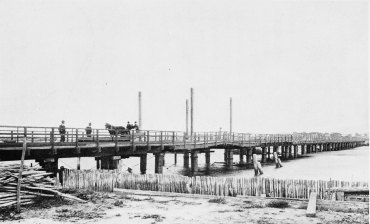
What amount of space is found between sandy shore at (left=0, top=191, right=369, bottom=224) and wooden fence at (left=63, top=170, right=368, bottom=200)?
65cm

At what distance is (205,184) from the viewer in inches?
648

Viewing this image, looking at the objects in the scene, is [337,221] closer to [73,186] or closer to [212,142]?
[73,186]

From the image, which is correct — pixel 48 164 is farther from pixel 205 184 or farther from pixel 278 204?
pixel 278 204

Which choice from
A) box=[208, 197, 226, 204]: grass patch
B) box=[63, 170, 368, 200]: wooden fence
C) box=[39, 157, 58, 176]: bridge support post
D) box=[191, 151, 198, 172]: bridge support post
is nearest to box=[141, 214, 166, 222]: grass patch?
box=[208, 197, 226, 204]: grass patch

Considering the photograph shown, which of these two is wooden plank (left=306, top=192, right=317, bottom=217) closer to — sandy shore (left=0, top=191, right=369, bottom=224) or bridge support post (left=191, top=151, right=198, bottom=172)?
sandy shore (left=0, top=191, right=369, bottom=224)

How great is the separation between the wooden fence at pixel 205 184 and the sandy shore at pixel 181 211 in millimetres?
651

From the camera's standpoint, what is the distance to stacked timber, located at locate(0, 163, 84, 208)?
13.5 metres

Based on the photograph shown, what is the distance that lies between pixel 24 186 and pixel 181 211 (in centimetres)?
569

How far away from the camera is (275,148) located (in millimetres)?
50406

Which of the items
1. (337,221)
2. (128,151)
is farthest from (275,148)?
(337,221)

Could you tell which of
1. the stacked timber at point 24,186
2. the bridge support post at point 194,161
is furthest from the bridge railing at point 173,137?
the stacked timber at point 24,186

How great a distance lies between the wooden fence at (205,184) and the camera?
1529cm

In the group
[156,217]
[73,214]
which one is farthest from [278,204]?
[73,214]

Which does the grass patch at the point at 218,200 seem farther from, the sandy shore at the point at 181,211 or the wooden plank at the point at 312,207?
the wooden plank at the point at 312,207
